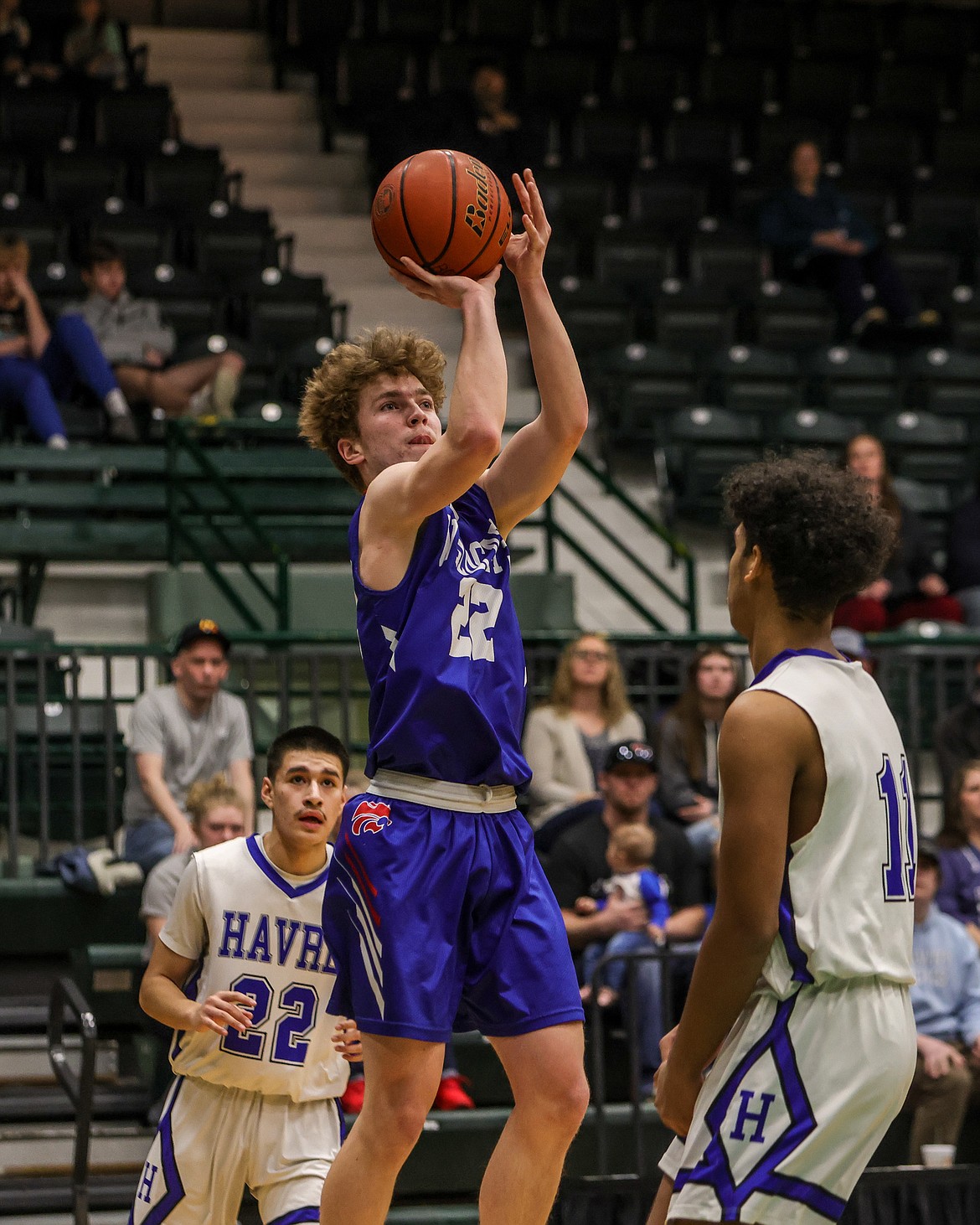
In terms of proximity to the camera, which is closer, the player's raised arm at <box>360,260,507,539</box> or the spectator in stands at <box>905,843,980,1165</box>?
the player's raised arm at <box>360,260,507,539</box>

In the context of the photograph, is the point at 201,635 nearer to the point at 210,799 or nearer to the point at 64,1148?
the point at 210,799

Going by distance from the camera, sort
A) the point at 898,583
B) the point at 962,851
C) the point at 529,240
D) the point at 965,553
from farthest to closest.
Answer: the point at 965,553 < the point at 898,583 < the point at 962,851 < the point at 529,240

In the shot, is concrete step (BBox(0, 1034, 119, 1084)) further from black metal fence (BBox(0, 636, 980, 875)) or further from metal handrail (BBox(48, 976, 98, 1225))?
metal handrail (BBox(48, 976, 98, 1225))

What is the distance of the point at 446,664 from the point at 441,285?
73cm

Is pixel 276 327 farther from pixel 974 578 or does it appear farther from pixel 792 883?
pixel 792 883

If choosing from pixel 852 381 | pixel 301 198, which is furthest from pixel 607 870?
pixel 301 198

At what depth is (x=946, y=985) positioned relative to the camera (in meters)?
7.17

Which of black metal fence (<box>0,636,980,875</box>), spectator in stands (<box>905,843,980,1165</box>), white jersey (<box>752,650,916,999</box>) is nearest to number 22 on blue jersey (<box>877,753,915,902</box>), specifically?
white jersey (<box>752,650,916,999</box>)

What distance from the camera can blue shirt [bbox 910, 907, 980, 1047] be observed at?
7.17m

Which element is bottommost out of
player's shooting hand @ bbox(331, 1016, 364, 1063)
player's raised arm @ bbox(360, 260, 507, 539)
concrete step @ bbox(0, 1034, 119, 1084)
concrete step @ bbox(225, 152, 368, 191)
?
concrete step @ bbox(0, 1034, 119, 1084)

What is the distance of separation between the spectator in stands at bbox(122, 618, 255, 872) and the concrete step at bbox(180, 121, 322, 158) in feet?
23.8

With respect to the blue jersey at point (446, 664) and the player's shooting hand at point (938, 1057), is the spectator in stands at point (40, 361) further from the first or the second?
the blue jersey at point (446, 664)

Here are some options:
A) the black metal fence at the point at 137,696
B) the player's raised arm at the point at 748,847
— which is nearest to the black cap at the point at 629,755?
the black metal fence at the point at 137,696

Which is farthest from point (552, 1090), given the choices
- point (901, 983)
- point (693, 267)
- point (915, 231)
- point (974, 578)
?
point (915, 231)
